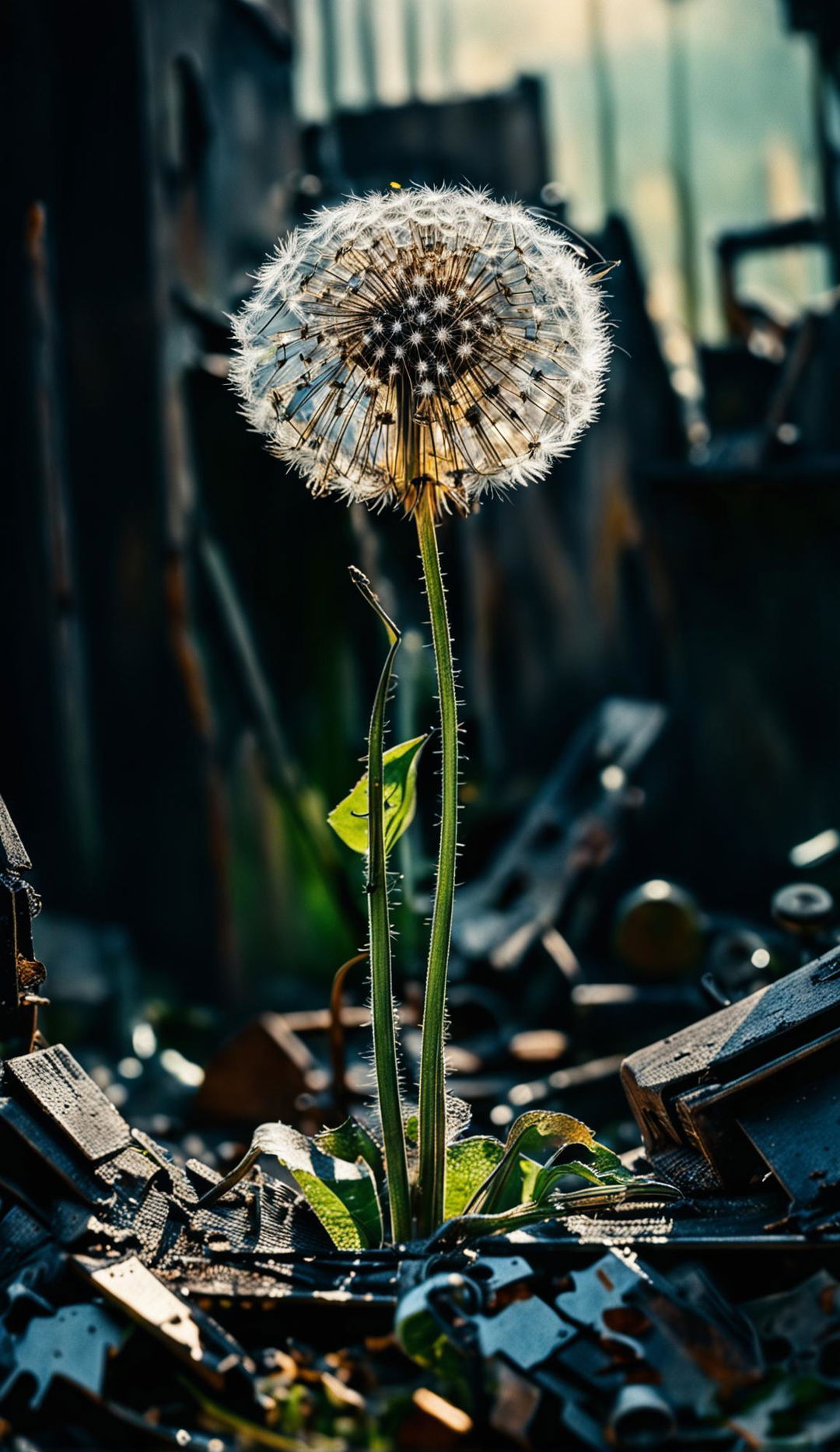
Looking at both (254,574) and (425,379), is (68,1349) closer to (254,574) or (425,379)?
(425,379)

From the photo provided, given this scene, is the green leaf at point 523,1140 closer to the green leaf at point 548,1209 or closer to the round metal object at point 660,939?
the green leaf at point 548,1209

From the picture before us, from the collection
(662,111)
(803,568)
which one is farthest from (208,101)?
(662,111)

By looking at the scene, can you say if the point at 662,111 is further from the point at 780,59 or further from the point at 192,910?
the point at 192,910

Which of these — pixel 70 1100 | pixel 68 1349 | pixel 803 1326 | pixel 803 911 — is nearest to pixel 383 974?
pixel 70 1100

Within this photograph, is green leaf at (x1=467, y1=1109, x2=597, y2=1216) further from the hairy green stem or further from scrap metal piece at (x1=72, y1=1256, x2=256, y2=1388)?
scrap metal piece at (x1=72, y1=1256, x2=256, y2=1388)

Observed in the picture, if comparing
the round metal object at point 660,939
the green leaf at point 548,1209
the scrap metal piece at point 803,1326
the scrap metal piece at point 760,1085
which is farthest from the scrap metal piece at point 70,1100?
the round metal object at point 660,939

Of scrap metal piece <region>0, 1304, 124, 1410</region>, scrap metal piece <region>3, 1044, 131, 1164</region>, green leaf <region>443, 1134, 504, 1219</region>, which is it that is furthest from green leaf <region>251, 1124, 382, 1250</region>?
scrap metal piece <region>0, 1304, 124, 1410</region>
